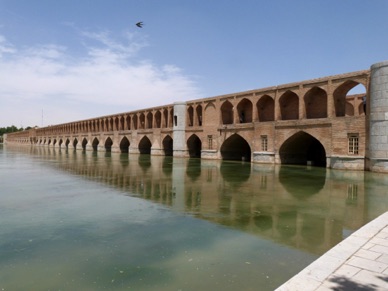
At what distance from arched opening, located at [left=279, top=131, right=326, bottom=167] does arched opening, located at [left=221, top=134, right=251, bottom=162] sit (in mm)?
5200

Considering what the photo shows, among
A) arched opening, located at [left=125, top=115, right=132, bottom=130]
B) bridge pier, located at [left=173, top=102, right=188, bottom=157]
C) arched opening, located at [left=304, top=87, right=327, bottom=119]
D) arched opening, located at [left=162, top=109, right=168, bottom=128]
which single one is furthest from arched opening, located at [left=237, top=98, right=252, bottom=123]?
arched opening, located at [left=125, top=115, right=132, bottom=130]

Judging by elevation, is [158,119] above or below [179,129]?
above

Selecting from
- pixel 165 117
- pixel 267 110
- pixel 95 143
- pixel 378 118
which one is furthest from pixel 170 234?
pixel 95 143

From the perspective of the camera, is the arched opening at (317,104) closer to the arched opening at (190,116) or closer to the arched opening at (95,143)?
the arched opening at (190,116)

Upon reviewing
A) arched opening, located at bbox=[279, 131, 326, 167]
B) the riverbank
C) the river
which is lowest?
the river

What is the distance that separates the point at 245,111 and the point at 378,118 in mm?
13173

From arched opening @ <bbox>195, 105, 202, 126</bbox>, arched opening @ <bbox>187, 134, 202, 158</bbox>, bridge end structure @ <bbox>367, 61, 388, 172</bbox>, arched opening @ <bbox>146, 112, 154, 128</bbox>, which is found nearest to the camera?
bridge end structure @ <bbox>367, 61, 388, 172</bbox>

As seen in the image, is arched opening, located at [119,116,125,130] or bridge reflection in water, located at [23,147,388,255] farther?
arched opening, located at [119,116,125,130]

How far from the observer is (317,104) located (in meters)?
23.4

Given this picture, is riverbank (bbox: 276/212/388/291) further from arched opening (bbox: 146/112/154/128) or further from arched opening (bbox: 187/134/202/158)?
arched opening (bbox: 146/112/154/128)

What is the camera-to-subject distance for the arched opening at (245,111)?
92.2 ft

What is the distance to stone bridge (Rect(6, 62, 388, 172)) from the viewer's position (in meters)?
17.5

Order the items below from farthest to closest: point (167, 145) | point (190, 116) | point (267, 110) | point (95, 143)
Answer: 1. point (95, 143)
2. point (167, 145)
3. point (190, 116)
4. point (267, 110)

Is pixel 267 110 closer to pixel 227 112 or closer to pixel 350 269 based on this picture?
pixel 227 112
